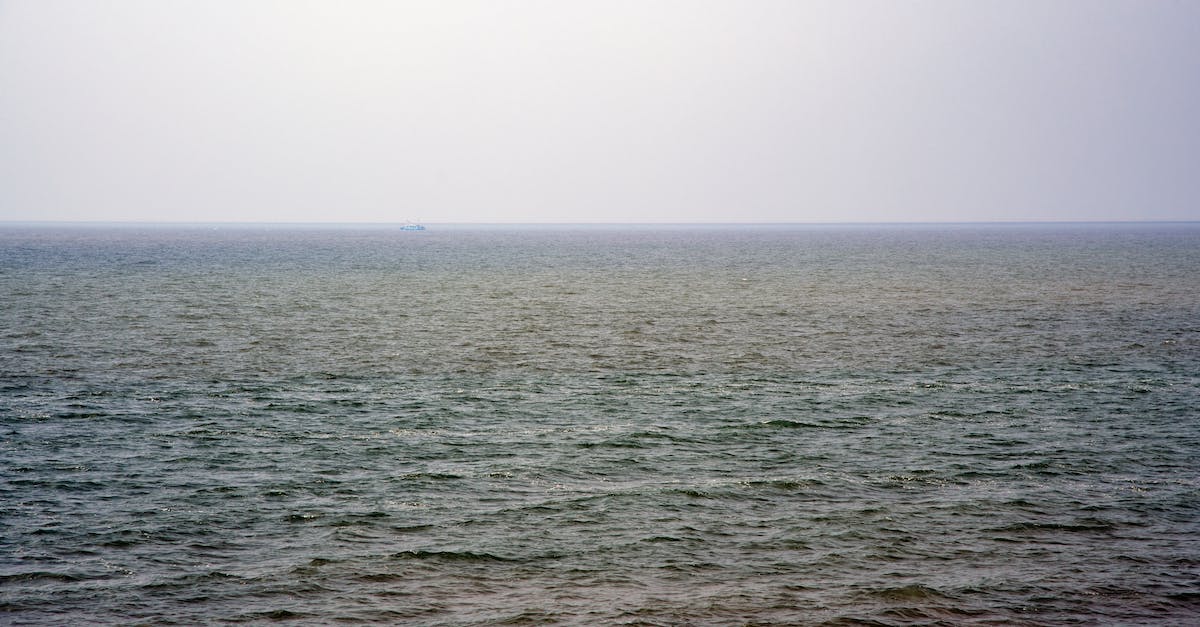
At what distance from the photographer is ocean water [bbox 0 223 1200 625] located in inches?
888

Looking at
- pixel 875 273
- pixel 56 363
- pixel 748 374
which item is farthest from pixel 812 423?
pixel 875 273

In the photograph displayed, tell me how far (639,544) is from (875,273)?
4757 inches

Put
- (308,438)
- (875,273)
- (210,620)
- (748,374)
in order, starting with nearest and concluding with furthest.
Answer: (210,620) → (308,438) → (748,374) → (875,273)

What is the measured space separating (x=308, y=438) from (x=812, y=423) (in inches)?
730

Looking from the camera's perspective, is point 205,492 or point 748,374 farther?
point 748,374

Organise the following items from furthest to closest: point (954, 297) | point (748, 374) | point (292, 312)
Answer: point (954, 297), point (292, 312), point (748, 374)

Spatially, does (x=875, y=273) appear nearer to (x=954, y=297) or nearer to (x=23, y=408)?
(x=954, y=297)

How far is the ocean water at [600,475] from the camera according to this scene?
74.0 feet

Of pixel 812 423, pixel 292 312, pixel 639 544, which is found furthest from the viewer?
pixel 292 312

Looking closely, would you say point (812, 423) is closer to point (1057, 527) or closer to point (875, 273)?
point (1057, 527)

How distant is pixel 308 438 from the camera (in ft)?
120

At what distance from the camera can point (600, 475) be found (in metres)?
32.0

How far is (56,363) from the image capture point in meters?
52.7

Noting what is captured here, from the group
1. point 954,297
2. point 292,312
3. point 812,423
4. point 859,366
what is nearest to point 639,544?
point 812,423
